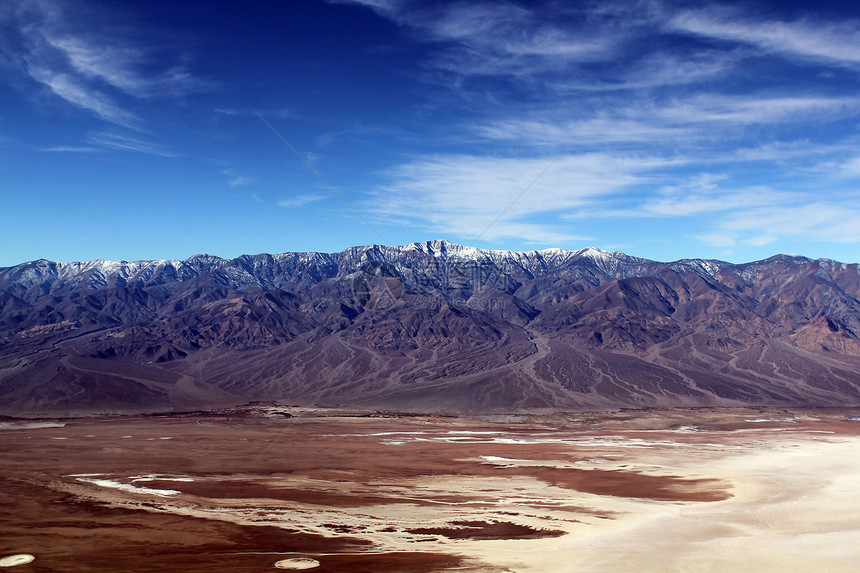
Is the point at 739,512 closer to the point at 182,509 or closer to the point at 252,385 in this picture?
the point at 182,509

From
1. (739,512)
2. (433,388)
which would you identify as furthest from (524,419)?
(739,512)

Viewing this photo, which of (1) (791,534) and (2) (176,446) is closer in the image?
(1) (791,534)

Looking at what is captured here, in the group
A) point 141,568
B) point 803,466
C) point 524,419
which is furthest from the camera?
point 524,419

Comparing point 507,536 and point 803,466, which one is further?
point 803,466

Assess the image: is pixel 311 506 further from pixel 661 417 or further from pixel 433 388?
pixel 433 388

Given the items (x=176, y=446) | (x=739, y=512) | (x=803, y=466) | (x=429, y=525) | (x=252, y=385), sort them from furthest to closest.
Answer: (x=252, y=385), (x=176, y=446), (x=803, y=466), (x=739, y=512), (x=429, y=525)

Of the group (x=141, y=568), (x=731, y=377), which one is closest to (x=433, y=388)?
(x=731, y=377)
